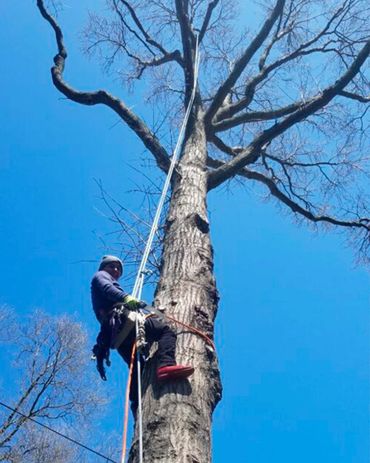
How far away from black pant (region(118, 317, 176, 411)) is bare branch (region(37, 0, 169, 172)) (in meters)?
2.03

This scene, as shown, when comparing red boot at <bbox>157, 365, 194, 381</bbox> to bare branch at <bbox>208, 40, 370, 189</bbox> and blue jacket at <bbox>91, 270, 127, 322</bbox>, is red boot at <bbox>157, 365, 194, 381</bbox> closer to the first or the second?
blue jacket at <bbox>91, 270, 127, 322</bbox>

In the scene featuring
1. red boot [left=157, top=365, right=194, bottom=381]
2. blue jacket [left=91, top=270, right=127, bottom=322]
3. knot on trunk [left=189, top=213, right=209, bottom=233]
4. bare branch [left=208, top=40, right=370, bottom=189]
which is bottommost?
red boot [left=157, top=365, right=194, bottom=381]

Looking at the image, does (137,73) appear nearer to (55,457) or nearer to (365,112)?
(365,112)

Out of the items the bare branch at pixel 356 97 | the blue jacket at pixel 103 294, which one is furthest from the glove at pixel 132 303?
the bare branch at pixel 356 97

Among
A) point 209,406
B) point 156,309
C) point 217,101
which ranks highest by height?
point 217,101

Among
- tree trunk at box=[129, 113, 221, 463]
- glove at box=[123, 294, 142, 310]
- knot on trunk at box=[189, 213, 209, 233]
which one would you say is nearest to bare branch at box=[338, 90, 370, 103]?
tree trunk at box=[129, 113, 221, 463]

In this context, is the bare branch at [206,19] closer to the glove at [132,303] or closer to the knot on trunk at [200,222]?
the knot on trunk at [200,222]

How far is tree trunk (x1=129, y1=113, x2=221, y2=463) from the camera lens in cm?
218

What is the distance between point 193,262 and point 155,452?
138 cm

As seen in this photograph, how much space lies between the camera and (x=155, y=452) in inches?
83.0

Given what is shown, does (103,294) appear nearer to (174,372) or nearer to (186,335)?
(186,335)

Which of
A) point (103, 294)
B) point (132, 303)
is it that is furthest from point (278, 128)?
point (132, 303)

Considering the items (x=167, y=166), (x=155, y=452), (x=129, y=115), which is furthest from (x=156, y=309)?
(x=129, y=115)

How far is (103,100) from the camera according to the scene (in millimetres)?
5156
